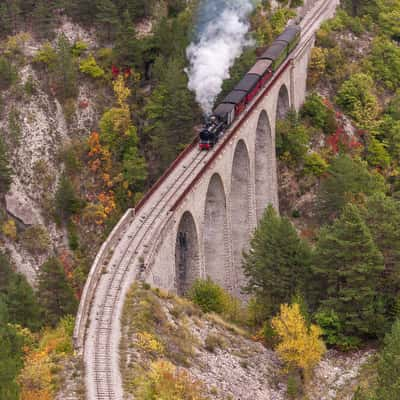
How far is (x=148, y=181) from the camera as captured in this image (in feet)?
235

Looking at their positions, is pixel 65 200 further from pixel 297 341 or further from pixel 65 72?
pixel 297 341

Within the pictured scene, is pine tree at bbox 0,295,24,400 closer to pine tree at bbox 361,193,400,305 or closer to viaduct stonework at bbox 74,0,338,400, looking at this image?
viaduct stonework at bbox 74,0,338,400

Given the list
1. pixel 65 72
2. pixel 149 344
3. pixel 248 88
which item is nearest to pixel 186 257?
pixel 248 88

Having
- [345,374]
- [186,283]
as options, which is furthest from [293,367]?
[186,283]

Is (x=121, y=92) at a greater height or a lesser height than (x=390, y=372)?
greater

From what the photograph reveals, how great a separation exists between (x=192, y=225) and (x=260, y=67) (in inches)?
878

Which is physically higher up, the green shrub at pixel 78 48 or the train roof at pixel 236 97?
the green shrub at pixel 78 48

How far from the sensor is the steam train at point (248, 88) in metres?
57.6

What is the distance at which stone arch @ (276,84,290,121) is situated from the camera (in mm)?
73688

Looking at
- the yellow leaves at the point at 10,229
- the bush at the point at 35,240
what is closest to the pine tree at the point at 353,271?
the bush at the point at 35,240

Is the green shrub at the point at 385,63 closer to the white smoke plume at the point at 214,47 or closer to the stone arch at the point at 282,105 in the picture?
the stone arch at the point at 282,105

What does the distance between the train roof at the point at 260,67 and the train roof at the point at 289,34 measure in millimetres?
6710

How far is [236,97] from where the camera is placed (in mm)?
62031

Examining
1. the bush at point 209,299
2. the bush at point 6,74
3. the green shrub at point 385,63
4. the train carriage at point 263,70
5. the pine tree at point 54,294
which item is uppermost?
the green shrub at point 385,63
